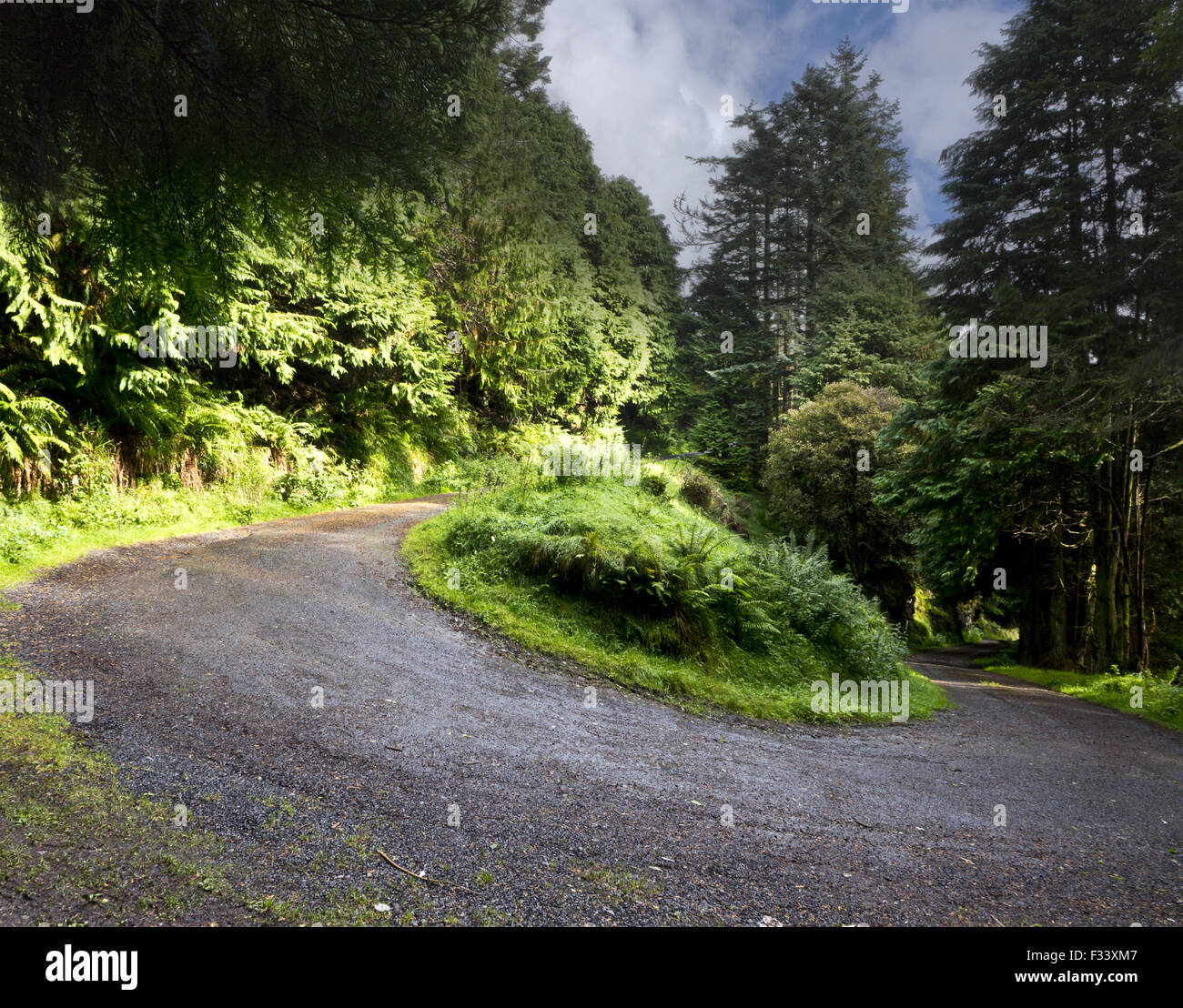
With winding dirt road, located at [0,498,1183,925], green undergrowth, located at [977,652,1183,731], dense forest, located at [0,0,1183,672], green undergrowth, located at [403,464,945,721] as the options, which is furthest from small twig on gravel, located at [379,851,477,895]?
green undergrowth, located at [977,652,1183,731]

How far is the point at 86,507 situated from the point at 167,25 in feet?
28.6

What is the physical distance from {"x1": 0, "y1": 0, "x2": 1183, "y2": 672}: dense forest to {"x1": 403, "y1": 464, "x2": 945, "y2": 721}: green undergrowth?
0.68ft

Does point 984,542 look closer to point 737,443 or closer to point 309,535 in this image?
point 309,535

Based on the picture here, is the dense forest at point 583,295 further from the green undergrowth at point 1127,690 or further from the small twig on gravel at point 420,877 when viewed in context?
the small twig on gravel at point 420,877

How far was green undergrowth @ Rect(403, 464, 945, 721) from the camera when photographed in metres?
7.41

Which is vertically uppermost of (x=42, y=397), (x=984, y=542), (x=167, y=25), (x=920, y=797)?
(x=167, y=25)

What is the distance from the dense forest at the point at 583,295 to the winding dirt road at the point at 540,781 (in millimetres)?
2643

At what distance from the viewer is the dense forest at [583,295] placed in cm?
340

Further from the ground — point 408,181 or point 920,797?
point 408,181

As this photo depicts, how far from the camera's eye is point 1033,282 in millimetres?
13984

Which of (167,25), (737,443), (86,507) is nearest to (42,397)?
(86,507)

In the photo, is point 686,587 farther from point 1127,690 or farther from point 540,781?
point 1127,690

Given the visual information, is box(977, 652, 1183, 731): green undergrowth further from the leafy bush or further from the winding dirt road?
the leafy bush

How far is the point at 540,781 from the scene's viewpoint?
4039mm
